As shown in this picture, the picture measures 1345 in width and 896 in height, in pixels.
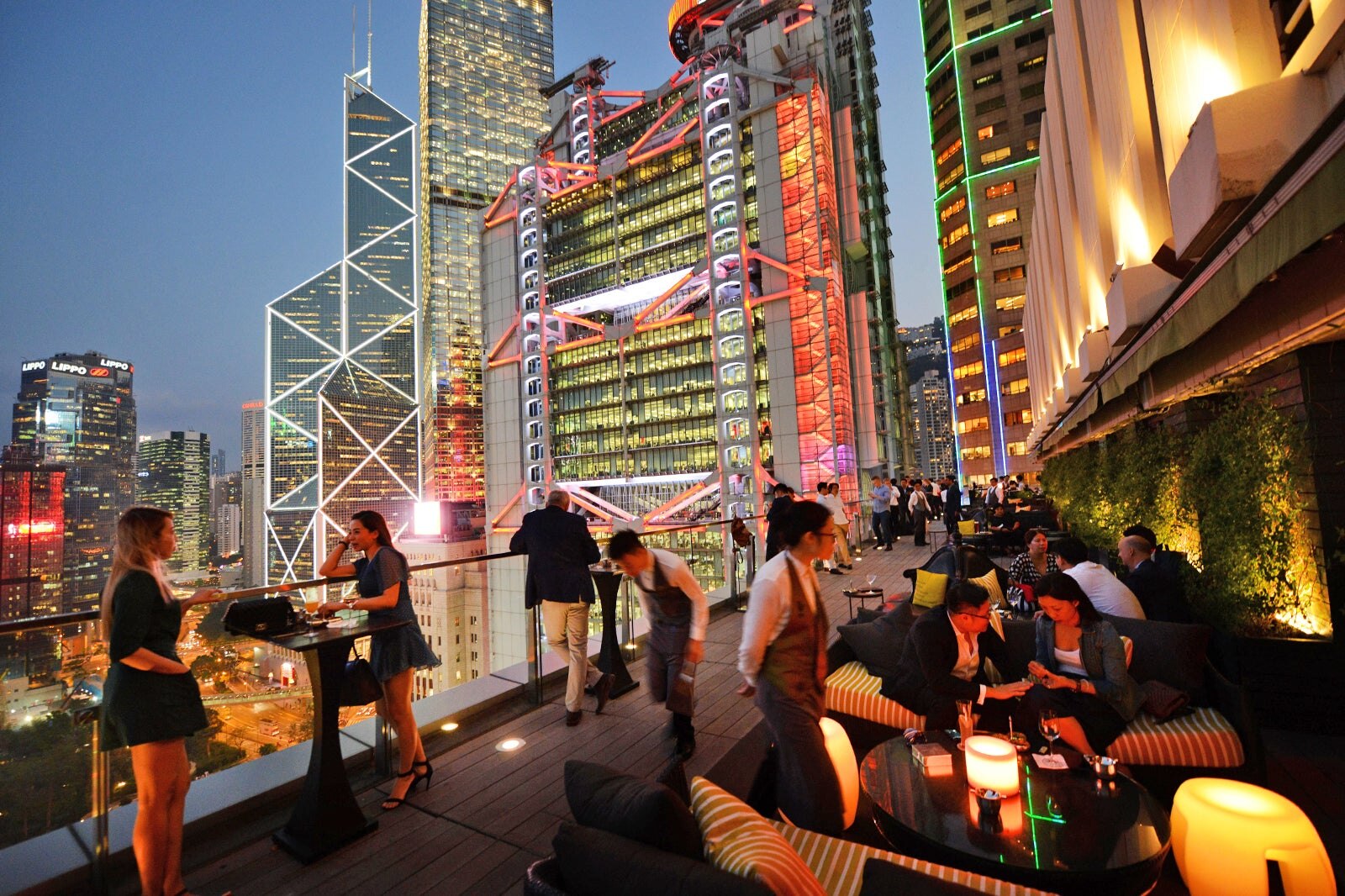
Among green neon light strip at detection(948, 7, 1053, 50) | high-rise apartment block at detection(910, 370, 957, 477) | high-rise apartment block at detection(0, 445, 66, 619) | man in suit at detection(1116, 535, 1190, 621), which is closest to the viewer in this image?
man in suit at detection(1116, 535, 1190, 621)

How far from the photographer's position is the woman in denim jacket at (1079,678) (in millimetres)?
2859

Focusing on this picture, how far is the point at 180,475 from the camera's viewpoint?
349 feet

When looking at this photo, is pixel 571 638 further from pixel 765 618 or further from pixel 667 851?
pixel 667 851

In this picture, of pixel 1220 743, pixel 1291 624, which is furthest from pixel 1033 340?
pixel 1220 743

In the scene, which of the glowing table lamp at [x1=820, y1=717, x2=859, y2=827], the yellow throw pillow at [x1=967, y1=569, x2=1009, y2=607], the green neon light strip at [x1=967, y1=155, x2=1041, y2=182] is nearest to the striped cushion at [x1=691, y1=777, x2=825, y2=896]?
the glowing table lamp at [x1=820, y1=717, x2=859, y2=827]

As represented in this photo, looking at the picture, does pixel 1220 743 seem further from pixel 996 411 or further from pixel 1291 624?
pixel 996 411

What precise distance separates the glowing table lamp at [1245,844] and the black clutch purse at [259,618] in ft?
12.8

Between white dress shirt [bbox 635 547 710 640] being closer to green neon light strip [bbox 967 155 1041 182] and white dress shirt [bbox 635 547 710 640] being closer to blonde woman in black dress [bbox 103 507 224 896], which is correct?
blonde woman in black dress [bbox 103 507 224 896]

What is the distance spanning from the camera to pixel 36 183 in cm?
13075

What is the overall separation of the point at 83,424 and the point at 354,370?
27974mm

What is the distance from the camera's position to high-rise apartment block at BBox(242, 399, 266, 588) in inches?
2926

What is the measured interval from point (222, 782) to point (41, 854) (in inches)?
27.5

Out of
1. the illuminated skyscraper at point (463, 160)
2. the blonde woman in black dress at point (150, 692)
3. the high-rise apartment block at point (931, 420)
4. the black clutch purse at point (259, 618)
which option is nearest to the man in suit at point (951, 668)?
the black clutch purse at point (259, 618)

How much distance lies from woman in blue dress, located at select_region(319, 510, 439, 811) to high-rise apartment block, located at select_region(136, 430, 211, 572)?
356 ft
